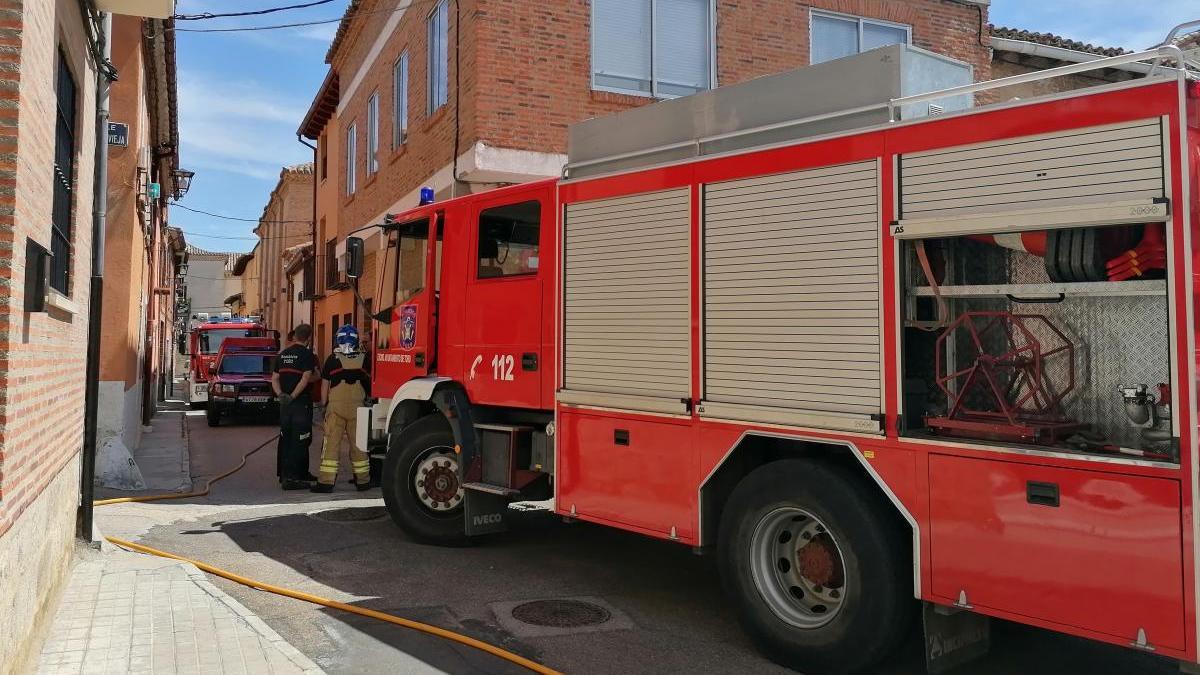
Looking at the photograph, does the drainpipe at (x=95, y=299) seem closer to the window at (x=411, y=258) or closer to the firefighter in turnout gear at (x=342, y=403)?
the window at (x=411, y=258)

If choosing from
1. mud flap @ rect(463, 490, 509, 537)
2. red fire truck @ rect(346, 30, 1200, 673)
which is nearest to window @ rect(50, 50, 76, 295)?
red fire truck @ rect(346, 30, 1200, 673)

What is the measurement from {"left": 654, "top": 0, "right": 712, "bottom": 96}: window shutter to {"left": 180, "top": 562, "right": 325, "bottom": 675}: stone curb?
8.71 metres

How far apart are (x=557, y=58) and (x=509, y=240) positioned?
17.5ft

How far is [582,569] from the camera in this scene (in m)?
6.77

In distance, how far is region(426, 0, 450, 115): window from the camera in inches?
497

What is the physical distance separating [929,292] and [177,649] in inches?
161

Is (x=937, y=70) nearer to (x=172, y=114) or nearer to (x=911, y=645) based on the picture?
(x=911, y=645)

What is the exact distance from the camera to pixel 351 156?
824 inches

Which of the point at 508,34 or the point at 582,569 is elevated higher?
the point at 508,34

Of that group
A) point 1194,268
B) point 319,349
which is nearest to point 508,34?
point 1194,268

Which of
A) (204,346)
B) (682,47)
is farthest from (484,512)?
(204,346)

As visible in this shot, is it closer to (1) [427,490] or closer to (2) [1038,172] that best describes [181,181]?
(1) [427,490]

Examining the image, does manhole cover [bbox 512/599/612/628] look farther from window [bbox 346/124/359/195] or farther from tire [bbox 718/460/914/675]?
window [bbox 346/124/359/195]

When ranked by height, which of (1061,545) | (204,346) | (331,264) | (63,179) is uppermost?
(331,264)
